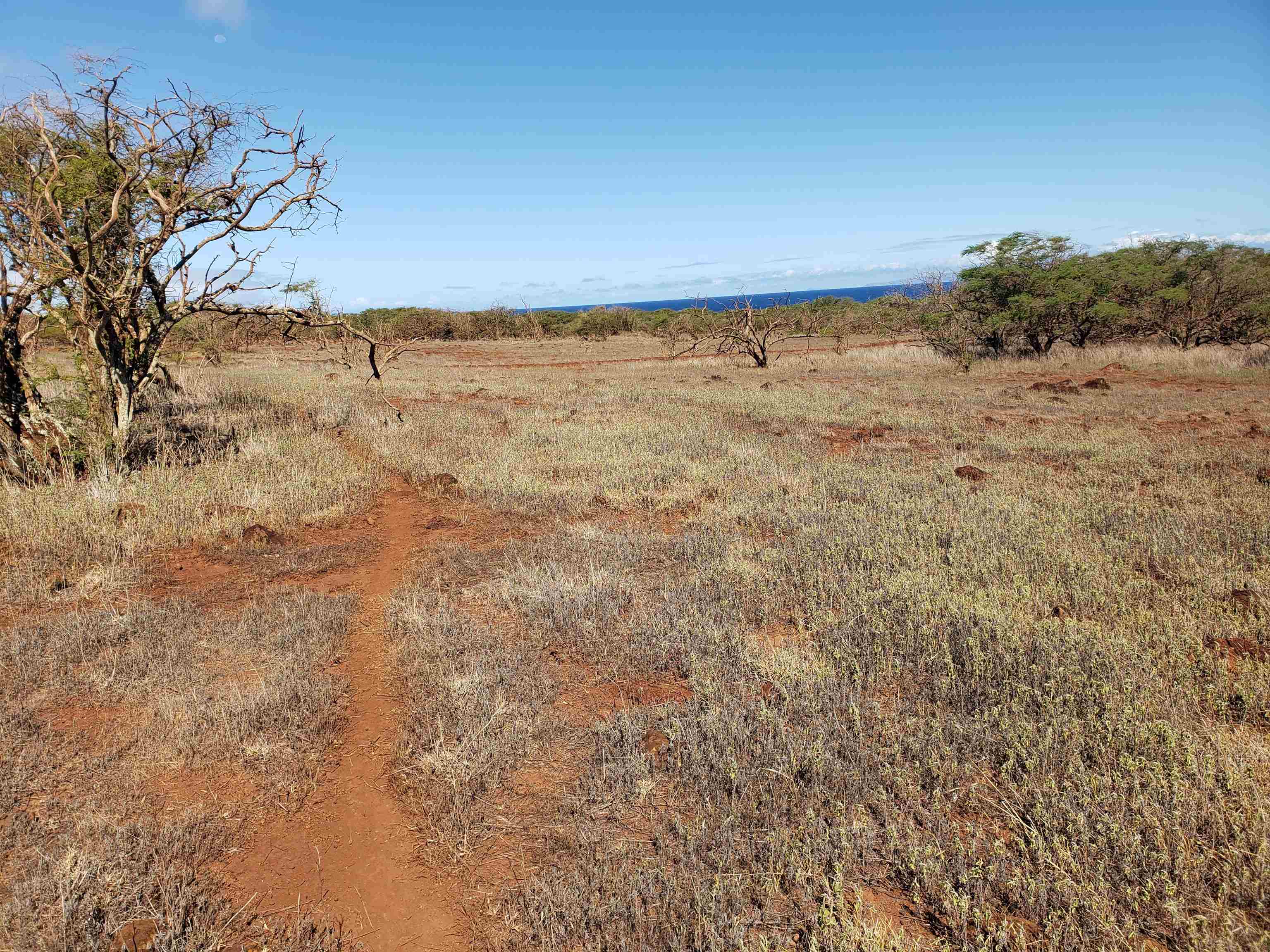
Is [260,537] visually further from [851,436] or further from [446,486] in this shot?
[851,436]

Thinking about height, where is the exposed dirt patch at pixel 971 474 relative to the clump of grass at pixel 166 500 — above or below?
below

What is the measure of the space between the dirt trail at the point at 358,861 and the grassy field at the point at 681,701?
0.05 metres

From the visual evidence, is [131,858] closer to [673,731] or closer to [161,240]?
[673,731]

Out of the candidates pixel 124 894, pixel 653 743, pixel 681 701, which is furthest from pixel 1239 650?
pixel 124 894

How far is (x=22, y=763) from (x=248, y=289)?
8.22 meters

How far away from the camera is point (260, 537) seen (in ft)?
22.1

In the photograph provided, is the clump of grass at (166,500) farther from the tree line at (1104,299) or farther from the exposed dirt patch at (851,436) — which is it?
the tree line at (1104,299)

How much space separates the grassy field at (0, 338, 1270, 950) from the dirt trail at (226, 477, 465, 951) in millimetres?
49

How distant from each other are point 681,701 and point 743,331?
25751 millimetres

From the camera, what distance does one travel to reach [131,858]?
2.68 m

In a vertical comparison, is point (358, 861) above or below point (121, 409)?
below

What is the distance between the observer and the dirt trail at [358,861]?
2.58m

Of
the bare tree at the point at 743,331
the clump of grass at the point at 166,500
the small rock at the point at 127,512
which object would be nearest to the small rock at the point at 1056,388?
the bare tree at the point at 743,331

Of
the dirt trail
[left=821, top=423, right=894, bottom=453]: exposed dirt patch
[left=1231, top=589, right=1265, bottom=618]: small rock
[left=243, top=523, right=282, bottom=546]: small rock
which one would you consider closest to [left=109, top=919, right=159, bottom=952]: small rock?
the dirt trail
